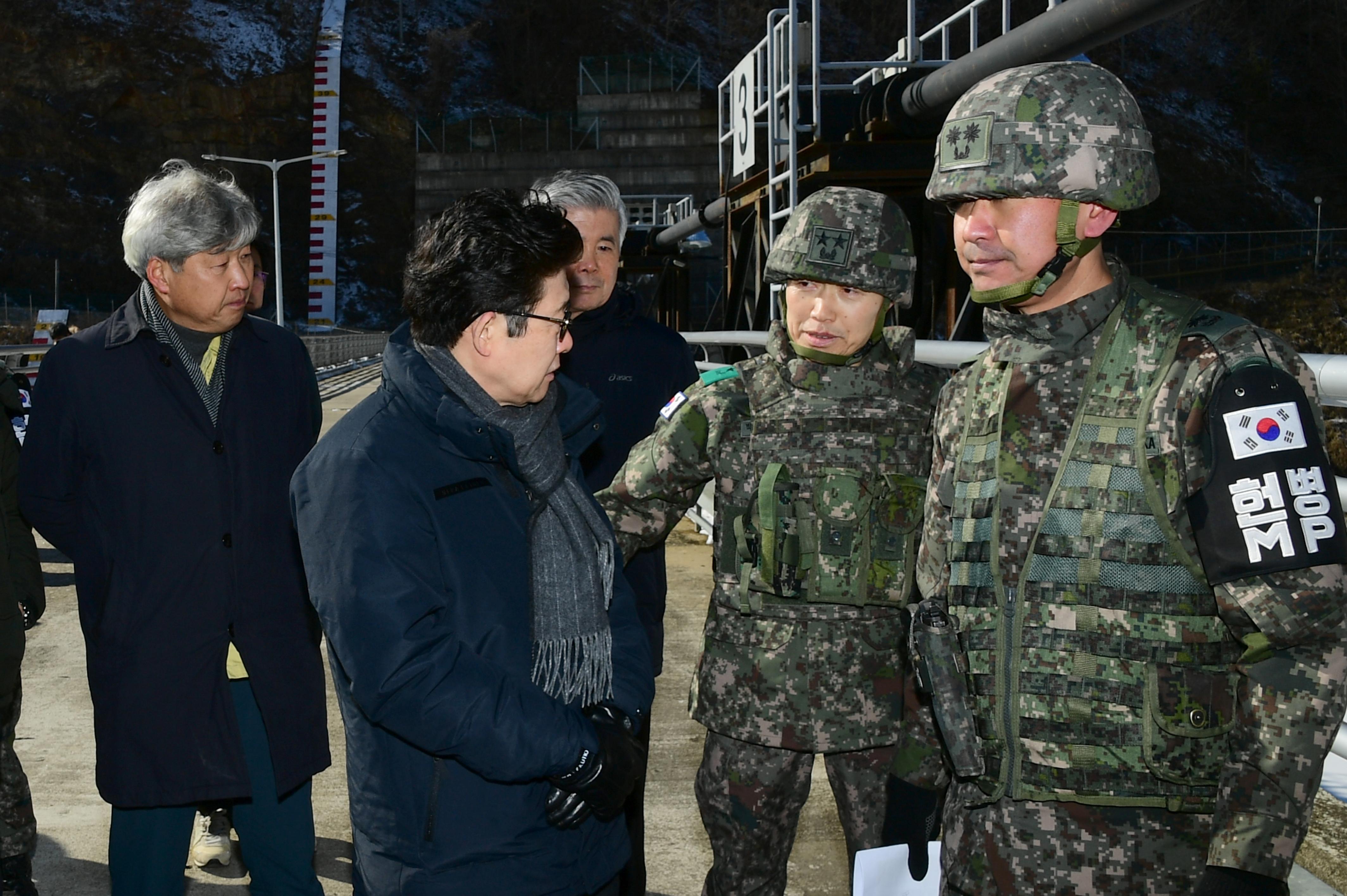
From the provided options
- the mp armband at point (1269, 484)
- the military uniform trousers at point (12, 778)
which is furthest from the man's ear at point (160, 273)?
the mp armband at point (1269, 484)

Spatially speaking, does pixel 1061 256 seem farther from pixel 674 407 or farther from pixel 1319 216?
pixel 1319 216

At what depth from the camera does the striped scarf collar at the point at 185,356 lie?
3.14m

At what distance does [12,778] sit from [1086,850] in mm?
2839

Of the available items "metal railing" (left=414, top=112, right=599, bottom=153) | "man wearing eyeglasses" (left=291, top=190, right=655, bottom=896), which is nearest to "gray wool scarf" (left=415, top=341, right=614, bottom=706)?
"man wearing eyeglasses" (left=291, top=190, right=655, bottom=896)

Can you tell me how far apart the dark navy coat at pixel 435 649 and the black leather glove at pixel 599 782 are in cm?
3

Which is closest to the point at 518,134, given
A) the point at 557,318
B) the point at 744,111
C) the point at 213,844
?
the point at 744,111

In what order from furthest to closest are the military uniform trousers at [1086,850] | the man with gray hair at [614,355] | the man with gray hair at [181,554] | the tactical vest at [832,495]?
the man with gray hair at [614,355]
the tactical vest at [832,495]
the man with gray hair at [181,554]
the military uniform trousers at [1086,850]

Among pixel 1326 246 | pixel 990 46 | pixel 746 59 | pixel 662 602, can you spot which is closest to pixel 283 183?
pixel 1326 246

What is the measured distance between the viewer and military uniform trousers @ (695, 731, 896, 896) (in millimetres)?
3055

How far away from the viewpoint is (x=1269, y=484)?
6.19 feet

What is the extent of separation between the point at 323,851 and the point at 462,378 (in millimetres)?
2371

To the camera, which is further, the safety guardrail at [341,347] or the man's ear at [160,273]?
the safety guardrail at [341,347]

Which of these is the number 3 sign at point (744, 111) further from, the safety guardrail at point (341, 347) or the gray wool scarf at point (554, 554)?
the gray wool scarf at point (554, 554)

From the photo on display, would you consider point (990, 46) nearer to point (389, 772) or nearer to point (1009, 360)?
point (1009, 360)
